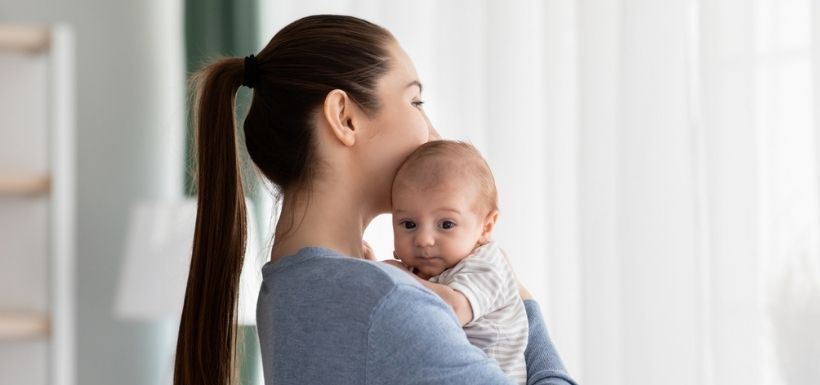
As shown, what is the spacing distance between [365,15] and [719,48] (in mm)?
1280

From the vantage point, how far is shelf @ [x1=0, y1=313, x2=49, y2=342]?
3.19 metres

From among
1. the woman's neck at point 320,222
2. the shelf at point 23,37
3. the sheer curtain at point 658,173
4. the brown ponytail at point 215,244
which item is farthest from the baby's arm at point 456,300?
the shelf at point 23,37

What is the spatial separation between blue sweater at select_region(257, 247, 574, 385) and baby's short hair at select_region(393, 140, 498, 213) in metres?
0.17

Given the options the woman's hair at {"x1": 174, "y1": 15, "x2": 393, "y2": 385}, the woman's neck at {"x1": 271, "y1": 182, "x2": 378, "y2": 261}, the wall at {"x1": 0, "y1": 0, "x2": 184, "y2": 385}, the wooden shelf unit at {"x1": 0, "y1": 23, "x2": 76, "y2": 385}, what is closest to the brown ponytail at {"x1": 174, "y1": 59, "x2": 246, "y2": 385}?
the woman's hair at {"x1": 174, "y1": 15, "x2": 393, "y2": 385}

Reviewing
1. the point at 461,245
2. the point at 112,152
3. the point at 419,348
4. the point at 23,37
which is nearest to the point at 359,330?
the point at 419,348

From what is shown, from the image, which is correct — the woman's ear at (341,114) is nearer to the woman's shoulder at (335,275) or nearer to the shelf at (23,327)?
the woman's shoulder at (335,275)

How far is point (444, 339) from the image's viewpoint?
1.10 meters

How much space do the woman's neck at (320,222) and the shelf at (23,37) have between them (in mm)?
2198

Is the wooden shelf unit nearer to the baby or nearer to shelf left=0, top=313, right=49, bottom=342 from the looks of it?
shelf left=0, top=313, right=49, bottom=342

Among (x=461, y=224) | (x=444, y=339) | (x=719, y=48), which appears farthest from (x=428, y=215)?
(x=719, y=48)

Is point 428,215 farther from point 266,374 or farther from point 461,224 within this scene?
point 266,374

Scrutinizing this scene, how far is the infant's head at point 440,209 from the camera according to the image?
1405 millimetres

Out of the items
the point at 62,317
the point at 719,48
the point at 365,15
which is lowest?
the point at 62,317

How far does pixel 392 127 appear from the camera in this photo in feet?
4.42
